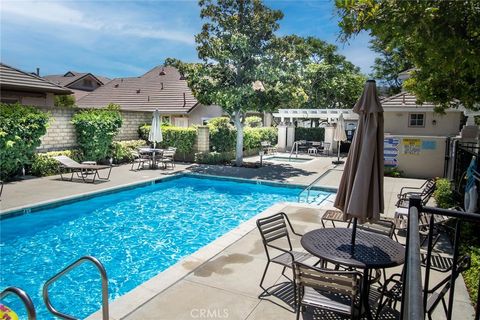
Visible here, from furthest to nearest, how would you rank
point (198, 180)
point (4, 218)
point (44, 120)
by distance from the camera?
point (198, 180) → point (44, 120) → point (4, 218)

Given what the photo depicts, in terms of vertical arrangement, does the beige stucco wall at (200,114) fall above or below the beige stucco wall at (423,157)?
above

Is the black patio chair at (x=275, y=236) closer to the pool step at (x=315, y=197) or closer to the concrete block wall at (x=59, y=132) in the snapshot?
the pool step at (x=315, y=197)

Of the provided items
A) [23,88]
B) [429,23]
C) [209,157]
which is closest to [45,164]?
[23,88]

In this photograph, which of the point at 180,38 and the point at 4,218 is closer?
the point at 4,218

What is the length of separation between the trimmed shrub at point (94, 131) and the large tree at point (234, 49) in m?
4.91

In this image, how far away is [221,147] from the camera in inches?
766

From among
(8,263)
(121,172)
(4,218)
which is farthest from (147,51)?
(8,263)

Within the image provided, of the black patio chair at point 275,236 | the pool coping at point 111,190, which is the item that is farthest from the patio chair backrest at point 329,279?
the pool coping at point 111,190

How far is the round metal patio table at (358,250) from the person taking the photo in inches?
137

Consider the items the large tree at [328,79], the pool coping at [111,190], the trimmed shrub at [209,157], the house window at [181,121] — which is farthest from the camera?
the large tree at [328,79]

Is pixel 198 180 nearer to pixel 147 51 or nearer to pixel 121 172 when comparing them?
pixel 121 172

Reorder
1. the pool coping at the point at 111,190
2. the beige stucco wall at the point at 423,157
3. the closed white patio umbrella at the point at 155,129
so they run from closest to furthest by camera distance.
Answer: the pool coping at the point at 111,190, the beige stucco wall at the point at 423,157, the closed white patio umbrella at the point at 155,129

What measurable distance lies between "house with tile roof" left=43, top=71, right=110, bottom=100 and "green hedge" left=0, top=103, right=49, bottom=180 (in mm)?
27086

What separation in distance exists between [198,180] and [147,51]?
658 inches
